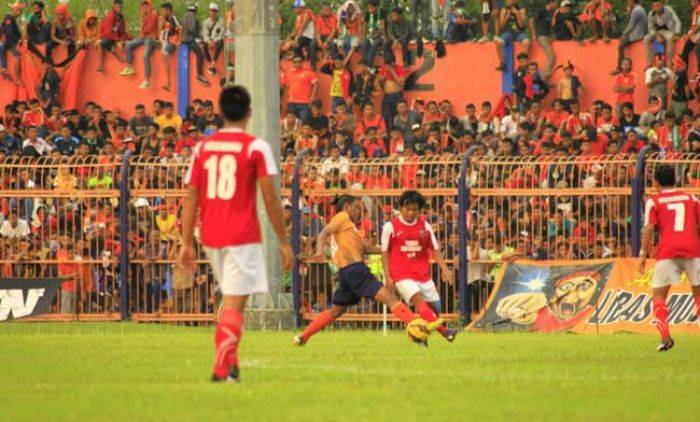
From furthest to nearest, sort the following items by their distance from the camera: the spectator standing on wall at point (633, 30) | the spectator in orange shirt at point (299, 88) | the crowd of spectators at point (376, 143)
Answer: the spectator in orange shirt at point (299, 88) → the spectator standing on wall at point (633, 30) → the crowd of spectators at point (376, 143)

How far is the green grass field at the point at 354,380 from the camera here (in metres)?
11.0

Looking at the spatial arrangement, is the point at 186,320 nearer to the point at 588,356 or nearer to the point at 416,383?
the point at 588,356

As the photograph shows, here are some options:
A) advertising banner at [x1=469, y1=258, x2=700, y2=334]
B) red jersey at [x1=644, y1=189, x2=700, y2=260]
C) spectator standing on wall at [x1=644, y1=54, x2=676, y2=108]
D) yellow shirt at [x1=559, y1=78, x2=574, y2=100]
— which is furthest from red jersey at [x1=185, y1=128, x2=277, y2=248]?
yellow shirt at [x1=559, y1=78, x2=574, y2=100]

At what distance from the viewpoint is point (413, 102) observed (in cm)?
3278

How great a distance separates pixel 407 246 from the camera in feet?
64.3

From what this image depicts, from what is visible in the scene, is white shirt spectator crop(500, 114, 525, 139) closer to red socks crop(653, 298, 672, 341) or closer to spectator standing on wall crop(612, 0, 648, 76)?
spectator standing on wall crop(612, 0, 648, 76)

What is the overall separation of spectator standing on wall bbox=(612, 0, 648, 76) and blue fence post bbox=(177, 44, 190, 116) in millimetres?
9496

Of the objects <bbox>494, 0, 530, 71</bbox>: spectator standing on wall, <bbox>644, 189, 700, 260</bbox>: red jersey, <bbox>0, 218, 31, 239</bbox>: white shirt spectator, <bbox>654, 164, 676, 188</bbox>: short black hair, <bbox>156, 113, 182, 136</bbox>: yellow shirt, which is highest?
<bbox>494, 0, 530, 71</bbox>: spectator standing on wall

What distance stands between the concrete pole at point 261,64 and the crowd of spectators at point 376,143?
2519 mm

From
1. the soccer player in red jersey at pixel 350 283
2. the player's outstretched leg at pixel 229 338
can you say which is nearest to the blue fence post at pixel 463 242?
the soccer player in red jersey at pixel 350 283

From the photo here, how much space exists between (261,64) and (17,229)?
603 cm

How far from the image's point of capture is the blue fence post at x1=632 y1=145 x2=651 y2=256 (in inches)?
941

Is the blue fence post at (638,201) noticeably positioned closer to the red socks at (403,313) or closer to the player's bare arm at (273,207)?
the red socks at (403,313)

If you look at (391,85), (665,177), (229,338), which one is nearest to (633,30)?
(391,85)
